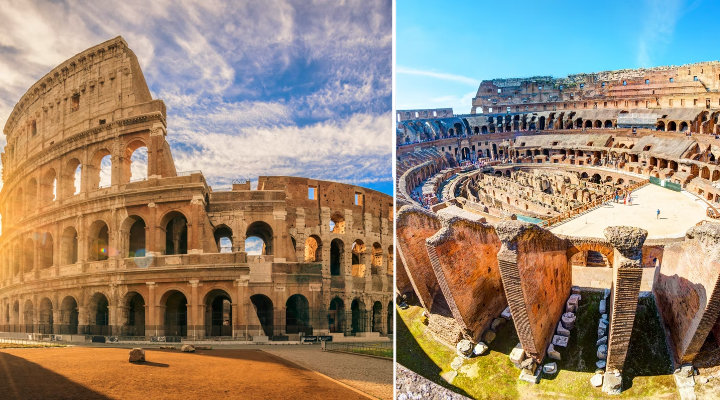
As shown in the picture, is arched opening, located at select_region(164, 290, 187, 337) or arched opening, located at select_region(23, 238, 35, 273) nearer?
arched opening, located at select_region(164, 290, 187, 337)

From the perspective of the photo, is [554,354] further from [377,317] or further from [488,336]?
[377,317]

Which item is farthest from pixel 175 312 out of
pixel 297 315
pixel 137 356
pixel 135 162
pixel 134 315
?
pixel 135 162

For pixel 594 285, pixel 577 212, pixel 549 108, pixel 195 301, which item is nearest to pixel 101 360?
pixel 195 301

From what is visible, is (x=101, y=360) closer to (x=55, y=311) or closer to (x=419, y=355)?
(x=55, y=311)

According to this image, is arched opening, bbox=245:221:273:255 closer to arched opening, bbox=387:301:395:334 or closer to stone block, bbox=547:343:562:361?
arched opening, bbox=387:301:395:334

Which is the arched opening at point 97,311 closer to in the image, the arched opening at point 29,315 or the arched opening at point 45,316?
the arched opening at point 45,316

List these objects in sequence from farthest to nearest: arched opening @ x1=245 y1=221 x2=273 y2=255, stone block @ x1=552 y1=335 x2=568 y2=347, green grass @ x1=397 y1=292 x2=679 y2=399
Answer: stone block @ x1=552 y1=335 x2=568 y2=347, green grass @ x1=397 y1=292 x2=679 y2=399, arched opening @ x1=245 y1=221 x2=273 y2=255

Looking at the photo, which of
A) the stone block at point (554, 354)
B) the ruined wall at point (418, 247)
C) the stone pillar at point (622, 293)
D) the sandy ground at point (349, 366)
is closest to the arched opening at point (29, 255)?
the sandy ground at point (349, 366)

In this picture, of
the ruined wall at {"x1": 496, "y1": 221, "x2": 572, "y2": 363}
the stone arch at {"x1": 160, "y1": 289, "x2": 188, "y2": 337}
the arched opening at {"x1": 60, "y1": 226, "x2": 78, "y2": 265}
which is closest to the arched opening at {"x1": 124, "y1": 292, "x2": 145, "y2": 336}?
the stone arch at {"x1": 160, "y1": 289, "x2": 188, "y2": 337}
